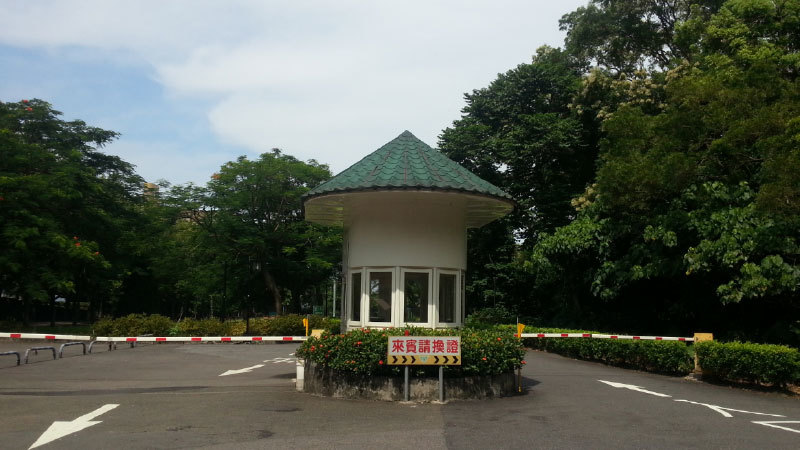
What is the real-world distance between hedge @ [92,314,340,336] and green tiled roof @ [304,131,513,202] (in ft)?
58.5

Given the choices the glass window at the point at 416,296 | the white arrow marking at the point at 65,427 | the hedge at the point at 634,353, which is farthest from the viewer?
the hedge at the point at 634,353

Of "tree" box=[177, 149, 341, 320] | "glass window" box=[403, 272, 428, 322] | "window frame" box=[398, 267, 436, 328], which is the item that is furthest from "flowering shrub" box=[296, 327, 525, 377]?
"tree" box=[177, 149, 341, 320]

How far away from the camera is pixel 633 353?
1781cm

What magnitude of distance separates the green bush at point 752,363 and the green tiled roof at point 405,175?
21.5 feet

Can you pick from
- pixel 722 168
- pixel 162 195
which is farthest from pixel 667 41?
pixel 162 195

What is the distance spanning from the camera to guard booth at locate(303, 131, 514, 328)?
12.3 m

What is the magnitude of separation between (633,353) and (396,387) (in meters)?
9.73

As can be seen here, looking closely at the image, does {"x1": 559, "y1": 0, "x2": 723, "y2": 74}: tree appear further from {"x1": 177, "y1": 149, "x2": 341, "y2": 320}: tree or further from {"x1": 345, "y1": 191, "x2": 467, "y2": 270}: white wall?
{"x1": 345, "y1": 191, "x2": 467, "y2": 270}: white wall

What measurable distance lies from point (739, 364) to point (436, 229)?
7.58m

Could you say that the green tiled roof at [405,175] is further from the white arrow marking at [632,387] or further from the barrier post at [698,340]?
the barrier post at [698,340]

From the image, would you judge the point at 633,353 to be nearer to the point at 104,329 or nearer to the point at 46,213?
the point at 104,329

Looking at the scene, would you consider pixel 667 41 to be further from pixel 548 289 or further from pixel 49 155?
pixel 49 155

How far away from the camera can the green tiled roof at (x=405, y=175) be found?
467 inches

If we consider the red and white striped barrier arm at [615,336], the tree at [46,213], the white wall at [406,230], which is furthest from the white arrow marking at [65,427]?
the tree at [46,213]
